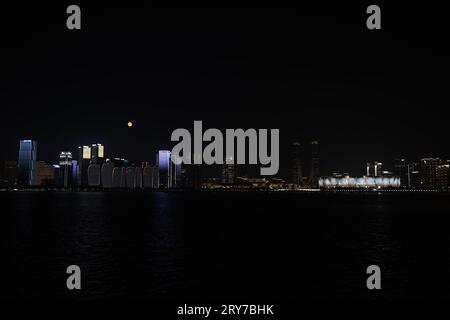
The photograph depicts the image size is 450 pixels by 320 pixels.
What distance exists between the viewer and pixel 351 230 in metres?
60.7

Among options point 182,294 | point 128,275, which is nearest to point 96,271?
point 128,275

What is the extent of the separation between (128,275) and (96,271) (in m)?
2.89

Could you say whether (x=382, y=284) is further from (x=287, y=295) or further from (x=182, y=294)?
(x=182, y=294)

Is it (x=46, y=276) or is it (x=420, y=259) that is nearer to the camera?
(x=46, y=276)

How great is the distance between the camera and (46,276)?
30031mm

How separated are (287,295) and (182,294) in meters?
5.89
